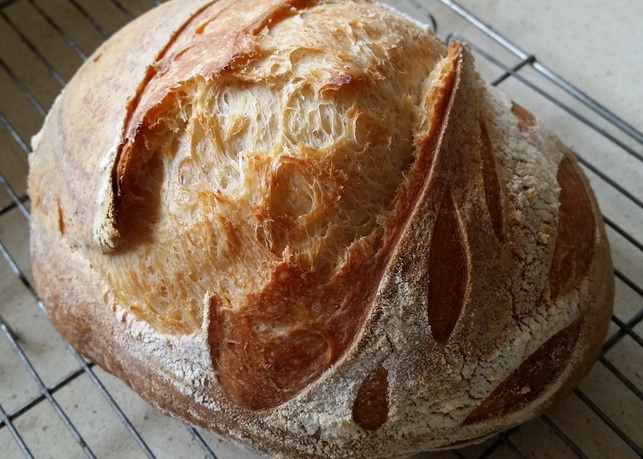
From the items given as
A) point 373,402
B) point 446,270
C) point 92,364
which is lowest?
point 92,364

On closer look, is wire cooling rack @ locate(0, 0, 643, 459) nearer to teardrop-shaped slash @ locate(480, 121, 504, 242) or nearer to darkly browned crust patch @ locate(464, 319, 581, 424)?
darkly browned crust patch @ locate(464, 319, 581, 424)

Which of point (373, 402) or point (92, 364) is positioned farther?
point (92, 364)

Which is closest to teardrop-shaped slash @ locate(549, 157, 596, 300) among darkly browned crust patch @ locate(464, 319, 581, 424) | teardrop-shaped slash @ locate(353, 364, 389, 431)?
darkly browned crust patch @ locate(464, 319, 581, 424)

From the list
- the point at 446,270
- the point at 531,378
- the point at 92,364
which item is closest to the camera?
the point at 446,270

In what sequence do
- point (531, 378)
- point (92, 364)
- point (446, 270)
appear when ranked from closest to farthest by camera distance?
point (446, 270), point (531, 378), point (92, 364)

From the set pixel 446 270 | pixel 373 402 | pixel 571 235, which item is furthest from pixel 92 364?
pixel 571 235

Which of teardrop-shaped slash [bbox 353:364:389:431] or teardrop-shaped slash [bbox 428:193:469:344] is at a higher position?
teardrop-shaped slash [bbox 428:193:469:344]

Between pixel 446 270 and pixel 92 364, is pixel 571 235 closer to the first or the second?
pixel 446 270

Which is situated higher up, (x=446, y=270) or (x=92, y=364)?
(x=446, y=270)
